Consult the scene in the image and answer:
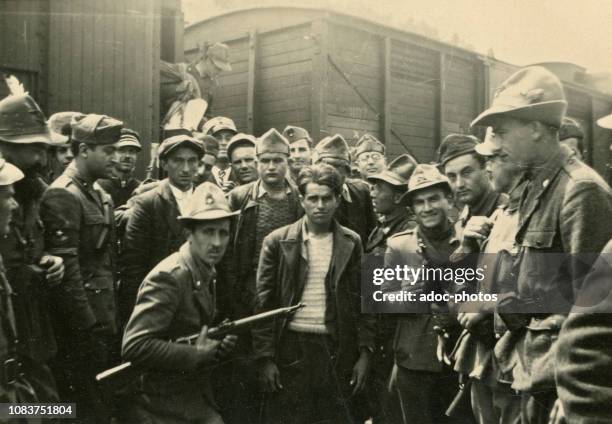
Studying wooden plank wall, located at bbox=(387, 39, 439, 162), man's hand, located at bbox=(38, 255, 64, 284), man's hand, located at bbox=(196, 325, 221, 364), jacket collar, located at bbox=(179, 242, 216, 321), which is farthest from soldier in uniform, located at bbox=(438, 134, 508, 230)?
wooden plank wall, located at bbox=(387, 39, 439, 162)

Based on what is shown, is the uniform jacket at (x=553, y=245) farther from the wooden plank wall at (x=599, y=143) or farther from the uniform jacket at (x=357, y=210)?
the wooden plank wall at (x=599, y=143)

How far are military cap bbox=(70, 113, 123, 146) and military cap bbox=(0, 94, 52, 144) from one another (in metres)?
0.45

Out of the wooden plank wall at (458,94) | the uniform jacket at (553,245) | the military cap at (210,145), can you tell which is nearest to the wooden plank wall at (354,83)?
the wooden plank wall at (458,94)

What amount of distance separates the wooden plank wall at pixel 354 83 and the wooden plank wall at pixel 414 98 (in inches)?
12.4

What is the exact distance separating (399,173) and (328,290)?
1.30 m

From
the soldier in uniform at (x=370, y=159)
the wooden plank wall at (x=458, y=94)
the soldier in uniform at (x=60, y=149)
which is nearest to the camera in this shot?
the soldier in uniform at (x=60, y=149)

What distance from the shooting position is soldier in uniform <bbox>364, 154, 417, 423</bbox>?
3.97 metres

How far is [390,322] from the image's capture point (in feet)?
13.1

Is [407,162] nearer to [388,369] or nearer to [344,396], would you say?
[388,369]

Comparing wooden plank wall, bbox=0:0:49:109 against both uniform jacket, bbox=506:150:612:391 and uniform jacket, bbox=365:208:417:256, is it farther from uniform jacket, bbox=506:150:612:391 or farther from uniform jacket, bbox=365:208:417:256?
uniform jacket, bbox=506:150:612:391

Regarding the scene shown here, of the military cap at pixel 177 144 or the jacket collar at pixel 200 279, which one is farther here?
the military cap at pixel 177 144

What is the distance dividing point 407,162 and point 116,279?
2360 mm

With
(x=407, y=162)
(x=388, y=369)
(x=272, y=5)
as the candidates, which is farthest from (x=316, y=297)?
(x=272, y=5)

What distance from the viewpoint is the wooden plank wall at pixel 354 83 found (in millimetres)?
8883
